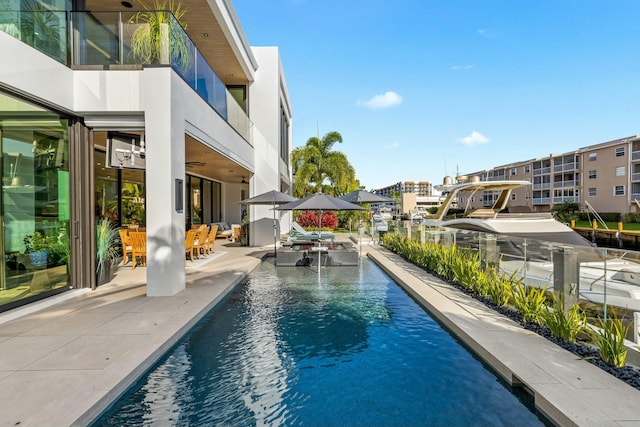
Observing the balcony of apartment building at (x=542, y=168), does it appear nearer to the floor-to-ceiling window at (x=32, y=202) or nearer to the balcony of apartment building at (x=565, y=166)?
the balcony of apartment building at (x=565, y=166)

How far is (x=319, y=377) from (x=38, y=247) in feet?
18.4

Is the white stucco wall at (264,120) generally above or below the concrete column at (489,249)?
above

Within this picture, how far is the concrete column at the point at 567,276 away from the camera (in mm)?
4259

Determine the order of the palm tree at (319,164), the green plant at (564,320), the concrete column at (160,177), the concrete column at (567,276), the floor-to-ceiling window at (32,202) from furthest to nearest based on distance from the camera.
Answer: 1. the palm tree at (319,164)
2. the concrete column at (160,177)
3. the floor-to-ceiling window at (32,202)
4. the concrete column at (567,276)
5. the green plant at (564,320)

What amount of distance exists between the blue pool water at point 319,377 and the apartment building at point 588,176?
106 feet

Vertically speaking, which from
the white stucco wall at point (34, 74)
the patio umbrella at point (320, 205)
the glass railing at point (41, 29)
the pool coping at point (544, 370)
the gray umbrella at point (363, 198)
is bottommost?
the pool coping at point (544, 370)

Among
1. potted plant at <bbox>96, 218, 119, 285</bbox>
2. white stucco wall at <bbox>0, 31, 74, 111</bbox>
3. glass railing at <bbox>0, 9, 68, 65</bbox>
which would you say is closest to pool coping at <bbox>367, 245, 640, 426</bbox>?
potted plant at <bbox>96, 218, 119, 285</bbox>

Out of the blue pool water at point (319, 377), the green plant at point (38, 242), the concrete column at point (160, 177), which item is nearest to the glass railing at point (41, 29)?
the concrete column at point (160, 177)

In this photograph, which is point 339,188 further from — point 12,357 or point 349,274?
point 12,357

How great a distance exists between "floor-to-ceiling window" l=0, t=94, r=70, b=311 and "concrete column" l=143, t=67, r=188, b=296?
171cm

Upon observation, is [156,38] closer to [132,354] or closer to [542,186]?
[132,354]

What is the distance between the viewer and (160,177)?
6305 millimetres

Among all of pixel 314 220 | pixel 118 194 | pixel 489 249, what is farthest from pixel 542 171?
pixel 118 194

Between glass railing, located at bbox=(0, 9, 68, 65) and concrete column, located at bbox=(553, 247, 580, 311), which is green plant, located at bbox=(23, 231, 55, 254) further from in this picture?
concrete column, located at bbox=(553, 247, 580, 311)
